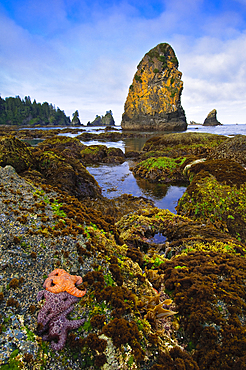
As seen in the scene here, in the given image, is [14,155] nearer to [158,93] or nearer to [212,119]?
[158,93]

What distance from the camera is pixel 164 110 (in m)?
79.2

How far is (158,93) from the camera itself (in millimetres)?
82062

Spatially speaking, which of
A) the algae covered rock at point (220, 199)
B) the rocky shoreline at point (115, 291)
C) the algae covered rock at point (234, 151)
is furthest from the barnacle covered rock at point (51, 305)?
the algae covered rock at point (234, 151)

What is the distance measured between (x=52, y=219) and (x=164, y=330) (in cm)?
259

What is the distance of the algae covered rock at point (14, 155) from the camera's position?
655 centimetres

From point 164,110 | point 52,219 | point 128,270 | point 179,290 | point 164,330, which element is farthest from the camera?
point 164,110

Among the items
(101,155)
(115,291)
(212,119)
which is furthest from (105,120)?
(115,291)

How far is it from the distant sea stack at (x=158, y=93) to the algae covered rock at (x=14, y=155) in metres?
78.4

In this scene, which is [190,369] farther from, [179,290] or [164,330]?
[179,290]

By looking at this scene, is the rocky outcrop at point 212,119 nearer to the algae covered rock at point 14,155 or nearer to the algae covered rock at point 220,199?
the algae covered rock at point 220,199

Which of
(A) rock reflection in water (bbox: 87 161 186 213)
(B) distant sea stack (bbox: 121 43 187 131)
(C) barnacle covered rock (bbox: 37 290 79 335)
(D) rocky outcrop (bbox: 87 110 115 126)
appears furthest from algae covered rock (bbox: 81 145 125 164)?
(D) rocky outcrop (bbox: 87 110 115 126)

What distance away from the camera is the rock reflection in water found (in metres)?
9.88

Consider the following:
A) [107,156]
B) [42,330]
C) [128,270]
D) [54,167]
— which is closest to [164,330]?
[128,270]

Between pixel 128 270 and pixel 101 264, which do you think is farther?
pixel 128 270
